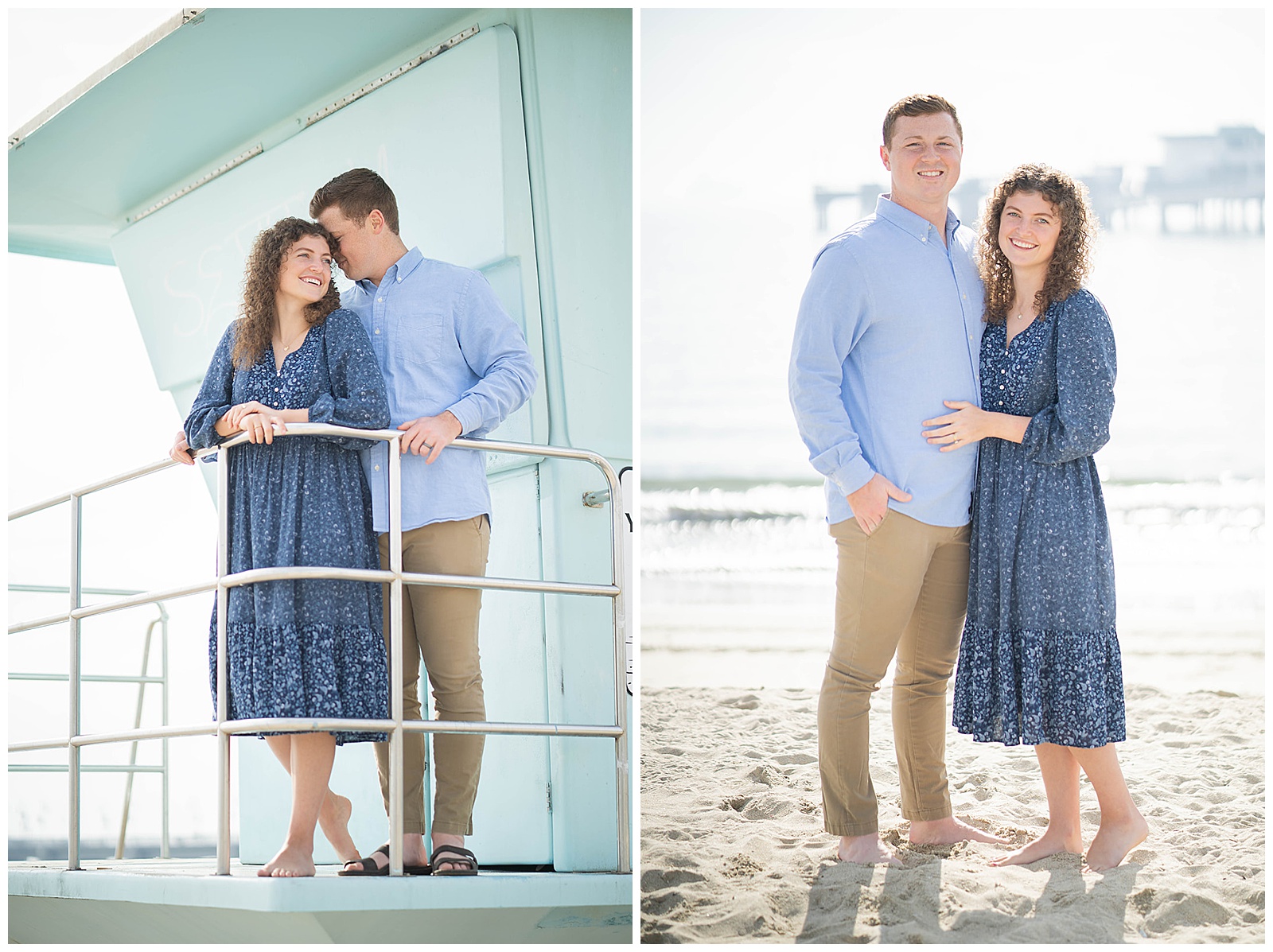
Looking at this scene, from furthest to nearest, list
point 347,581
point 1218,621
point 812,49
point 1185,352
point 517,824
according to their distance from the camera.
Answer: point 1185,352, point 1218,621, point 812,49, point 517,824, point 347,581

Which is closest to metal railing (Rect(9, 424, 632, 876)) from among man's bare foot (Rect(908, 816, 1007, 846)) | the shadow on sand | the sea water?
the shadow on sand

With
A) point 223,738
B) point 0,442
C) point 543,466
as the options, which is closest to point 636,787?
point 223,738

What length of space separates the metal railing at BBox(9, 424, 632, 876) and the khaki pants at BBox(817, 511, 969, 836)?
0.50 meters

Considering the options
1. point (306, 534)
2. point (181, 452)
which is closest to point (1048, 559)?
point (306, 534)

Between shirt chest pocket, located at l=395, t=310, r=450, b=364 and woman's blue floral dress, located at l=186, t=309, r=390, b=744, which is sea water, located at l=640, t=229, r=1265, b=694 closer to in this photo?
shirt chest pocket, located at l=395, t=310, r=450, b=364

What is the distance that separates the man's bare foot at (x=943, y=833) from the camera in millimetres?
3121

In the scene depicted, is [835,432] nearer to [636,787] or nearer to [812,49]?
[636,787]

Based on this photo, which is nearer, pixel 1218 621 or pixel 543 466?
pixel 543 466

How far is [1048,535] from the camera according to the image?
2910 mm

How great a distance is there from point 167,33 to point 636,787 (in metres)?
2.56

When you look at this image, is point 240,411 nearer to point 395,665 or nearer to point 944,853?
point 395,665

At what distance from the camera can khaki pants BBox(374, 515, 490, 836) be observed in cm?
296

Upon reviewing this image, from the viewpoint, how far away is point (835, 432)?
9.62 feet

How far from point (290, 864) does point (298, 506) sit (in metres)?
0.76
